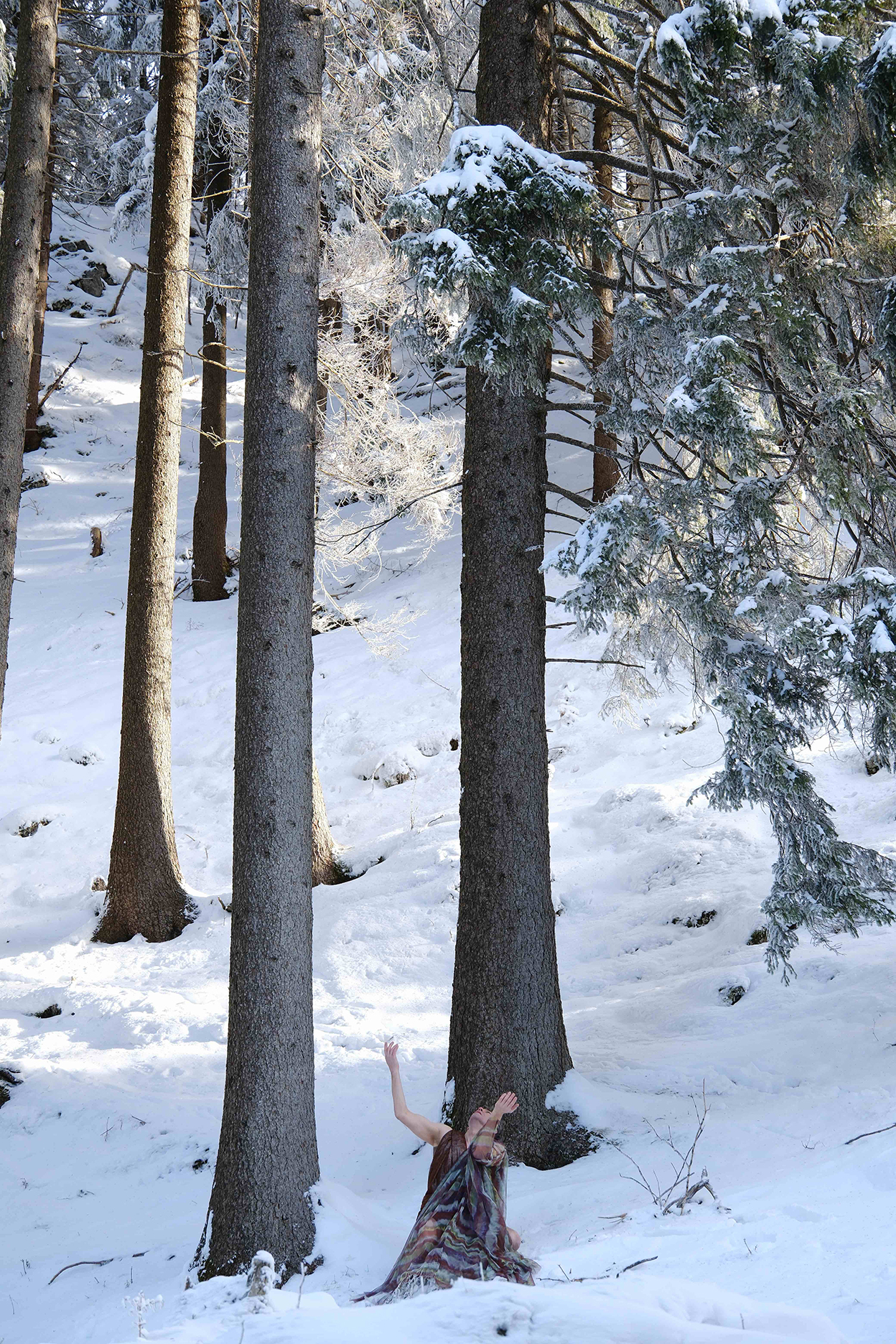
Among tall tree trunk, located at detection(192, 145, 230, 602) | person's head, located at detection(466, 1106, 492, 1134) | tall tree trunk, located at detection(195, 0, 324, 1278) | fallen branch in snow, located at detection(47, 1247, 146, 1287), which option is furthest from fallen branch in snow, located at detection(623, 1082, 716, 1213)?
tall tree trunk, located at detection(192, 145, 230, 602)

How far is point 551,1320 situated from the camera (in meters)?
2.35

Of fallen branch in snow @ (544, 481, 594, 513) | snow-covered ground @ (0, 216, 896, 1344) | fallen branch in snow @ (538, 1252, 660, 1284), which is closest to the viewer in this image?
snow-covered ground @ (0, 216, 896, 1344)

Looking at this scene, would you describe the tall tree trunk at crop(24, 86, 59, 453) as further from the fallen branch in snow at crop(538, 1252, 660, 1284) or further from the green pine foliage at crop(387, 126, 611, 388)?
the fallen branch in snow at crop(538, 1252, 660, 1284)

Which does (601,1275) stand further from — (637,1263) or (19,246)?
(19,246)

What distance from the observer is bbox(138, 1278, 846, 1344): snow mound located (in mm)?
2289

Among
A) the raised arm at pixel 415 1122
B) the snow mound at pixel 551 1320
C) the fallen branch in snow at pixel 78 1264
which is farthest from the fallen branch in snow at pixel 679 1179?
the fallen branch in snow at pixel 78 1264

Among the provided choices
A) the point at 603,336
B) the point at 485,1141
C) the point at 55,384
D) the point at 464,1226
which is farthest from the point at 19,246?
the point at 603,336

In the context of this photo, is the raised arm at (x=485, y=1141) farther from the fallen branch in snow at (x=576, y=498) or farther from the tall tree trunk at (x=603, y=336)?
the tall tree trunk at (x=603, y=336)

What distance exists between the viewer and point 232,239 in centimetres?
1232

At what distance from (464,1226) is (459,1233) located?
3cm

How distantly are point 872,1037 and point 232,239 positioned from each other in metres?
11.5

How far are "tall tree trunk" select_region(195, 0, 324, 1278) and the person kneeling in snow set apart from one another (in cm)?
70

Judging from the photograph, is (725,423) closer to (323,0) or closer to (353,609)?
(323,0)

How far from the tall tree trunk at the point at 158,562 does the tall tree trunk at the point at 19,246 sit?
181 centimetres
